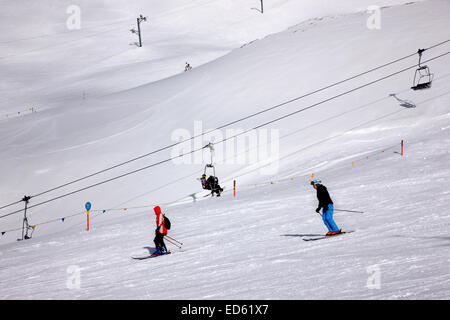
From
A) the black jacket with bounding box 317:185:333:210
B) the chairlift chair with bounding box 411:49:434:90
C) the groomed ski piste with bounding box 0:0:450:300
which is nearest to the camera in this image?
the groomed ski piste with bounding box 0:0:450:300

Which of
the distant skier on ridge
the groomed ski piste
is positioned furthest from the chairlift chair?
the distant skier on ridge

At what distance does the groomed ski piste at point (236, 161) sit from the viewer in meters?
9.88

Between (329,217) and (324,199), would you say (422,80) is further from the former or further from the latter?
(324,199)

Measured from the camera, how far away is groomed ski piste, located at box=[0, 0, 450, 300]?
32.4 ft

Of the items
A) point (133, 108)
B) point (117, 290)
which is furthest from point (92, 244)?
point (133, 108)

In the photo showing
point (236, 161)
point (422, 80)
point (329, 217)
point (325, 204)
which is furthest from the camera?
point (422, 80)

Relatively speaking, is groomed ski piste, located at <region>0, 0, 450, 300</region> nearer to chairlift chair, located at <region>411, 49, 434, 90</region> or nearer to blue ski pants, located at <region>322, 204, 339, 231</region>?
blue ski pants, located at <region>322, 204, 339, 231</region>

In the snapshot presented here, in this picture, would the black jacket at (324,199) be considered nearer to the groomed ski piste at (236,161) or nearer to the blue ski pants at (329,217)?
the blue ski pants at (329,217)

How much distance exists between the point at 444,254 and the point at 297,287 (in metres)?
2.52

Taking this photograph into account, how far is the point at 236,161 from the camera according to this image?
2930 centimetres

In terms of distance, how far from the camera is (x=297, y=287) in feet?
26.3

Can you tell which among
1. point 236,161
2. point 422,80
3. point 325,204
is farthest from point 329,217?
point 422,80

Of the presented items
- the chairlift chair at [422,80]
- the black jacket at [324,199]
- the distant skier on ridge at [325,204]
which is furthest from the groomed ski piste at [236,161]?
the black jacket at [324,199]

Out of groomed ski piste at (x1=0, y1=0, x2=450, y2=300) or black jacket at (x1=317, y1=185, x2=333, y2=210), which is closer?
groomed ski piste at (x1=0, y1=0, x2=450, y2=300)
